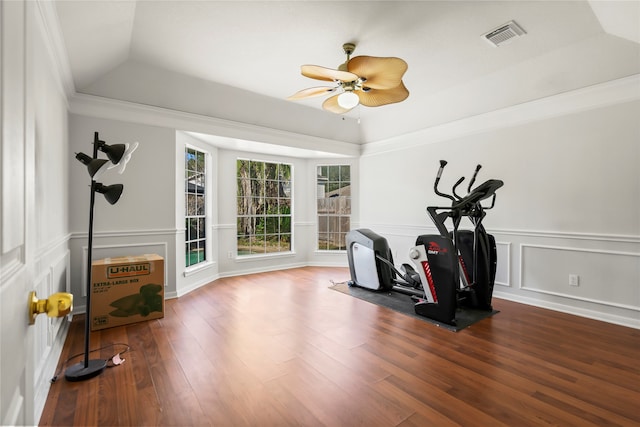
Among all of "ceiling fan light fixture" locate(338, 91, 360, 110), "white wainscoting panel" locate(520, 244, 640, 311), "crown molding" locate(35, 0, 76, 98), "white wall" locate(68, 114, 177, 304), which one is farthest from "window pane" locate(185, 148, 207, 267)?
"white wainscoting panel" locate(520, 244, 640, 311)

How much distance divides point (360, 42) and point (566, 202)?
A: 3.00 metres

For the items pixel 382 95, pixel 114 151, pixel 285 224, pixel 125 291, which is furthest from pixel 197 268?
pixel 382 95

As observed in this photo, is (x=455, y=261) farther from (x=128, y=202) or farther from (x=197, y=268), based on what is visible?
(x=128, y=202)

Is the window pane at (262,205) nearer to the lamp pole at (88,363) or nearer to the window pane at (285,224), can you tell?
the window pane at (285,224)

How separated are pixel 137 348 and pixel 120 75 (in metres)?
2.95

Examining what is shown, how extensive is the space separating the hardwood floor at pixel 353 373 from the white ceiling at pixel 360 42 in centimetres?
265

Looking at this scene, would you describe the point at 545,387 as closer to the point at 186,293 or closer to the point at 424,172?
the point at 424,172

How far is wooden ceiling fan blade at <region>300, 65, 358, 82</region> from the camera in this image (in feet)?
8.01

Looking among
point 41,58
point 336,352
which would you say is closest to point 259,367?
point 336,352

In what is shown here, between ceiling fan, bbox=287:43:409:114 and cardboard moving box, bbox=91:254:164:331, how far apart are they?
2.42m

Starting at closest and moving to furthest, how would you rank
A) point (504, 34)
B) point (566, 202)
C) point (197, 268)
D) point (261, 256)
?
point (504, 34)
point (566, 202)
point (197, 268)
point (261, 256)

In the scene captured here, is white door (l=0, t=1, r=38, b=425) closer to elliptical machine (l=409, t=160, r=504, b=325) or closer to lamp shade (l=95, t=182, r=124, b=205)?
lamp shade (l=95, t=182, r=124, b=205)

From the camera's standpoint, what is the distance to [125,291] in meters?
3.16

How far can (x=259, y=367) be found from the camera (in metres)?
2.34
